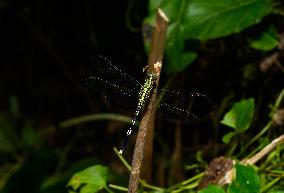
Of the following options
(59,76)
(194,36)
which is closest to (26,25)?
(59,76)

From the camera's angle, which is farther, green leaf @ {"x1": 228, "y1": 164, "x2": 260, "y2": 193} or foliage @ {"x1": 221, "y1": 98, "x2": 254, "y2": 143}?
foliage @ {"x1": 221, "y1": 98, "x2": 254, "y2": 143}

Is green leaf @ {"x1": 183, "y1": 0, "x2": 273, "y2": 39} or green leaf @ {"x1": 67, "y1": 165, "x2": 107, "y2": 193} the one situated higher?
green leaf @ {"x1": 183, "y1": 0, "x2": 273, "y2": 39}

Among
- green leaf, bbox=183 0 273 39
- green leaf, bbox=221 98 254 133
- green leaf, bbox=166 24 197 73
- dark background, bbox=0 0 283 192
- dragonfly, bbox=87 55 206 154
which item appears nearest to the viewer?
dragonfly, bbox=87 55 206 154

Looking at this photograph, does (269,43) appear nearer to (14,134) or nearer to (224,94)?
(224,94)

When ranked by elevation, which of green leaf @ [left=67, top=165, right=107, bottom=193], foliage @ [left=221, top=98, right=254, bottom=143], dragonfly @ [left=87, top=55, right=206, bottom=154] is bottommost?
green leaf @ [left=67, top=165, right=107, bottom=193]

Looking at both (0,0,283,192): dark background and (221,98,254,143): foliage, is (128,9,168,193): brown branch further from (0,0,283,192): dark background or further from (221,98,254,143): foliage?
(0,0,283,192): dark background

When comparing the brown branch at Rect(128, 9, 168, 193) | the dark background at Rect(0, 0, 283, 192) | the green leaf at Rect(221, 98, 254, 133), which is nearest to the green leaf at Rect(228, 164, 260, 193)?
the brown branch at Rect(128, 9, 168, 193)

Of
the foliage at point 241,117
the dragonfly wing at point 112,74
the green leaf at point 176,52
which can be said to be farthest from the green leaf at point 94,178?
the green leaf at point 176,52

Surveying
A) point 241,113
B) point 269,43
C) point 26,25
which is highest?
point 26,25
